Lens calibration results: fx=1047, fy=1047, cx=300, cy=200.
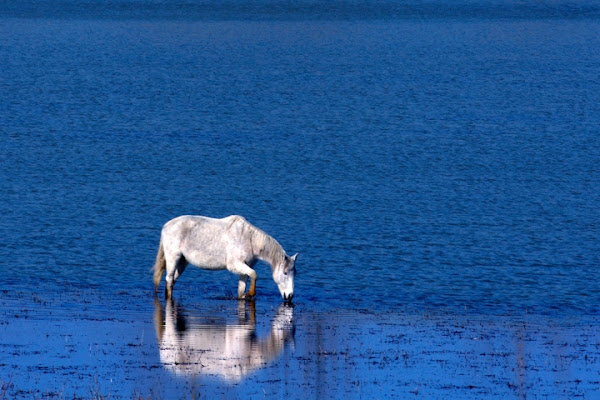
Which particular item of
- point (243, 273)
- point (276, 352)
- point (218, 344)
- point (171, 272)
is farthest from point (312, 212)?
point (276, 352)

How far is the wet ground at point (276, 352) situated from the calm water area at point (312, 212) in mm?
76

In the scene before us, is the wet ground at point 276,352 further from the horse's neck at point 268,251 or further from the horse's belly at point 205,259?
the horse's neck at point 268,251

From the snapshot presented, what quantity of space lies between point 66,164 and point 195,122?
13.6 metres

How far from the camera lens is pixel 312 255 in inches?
1236

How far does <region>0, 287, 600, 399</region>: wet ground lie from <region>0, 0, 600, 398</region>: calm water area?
0.08m

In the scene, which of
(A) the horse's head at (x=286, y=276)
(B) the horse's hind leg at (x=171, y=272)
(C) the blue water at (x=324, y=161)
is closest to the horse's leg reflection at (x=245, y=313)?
(A) the horse's head at (x=286, y=276)

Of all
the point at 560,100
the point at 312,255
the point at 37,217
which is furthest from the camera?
the point at 560,100

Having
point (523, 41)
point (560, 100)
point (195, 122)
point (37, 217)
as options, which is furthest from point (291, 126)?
point (523, 41)

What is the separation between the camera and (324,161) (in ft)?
160

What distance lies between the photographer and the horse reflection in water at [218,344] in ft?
56.9

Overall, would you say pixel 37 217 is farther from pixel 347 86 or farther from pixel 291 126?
pixel 347 86

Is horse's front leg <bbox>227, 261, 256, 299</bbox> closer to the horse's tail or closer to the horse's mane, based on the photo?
the horse's mane

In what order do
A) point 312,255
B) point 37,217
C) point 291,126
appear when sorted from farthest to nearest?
point 291,126, point 37,217, point 312,255

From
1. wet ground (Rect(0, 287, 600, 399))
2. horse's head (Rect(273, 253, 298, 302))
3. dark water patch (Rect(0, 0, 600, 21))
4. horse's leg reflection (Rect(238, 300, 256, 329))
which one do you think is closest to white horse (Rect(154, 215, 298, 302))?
horse's head (Rect(273, 253, 298, 302))
